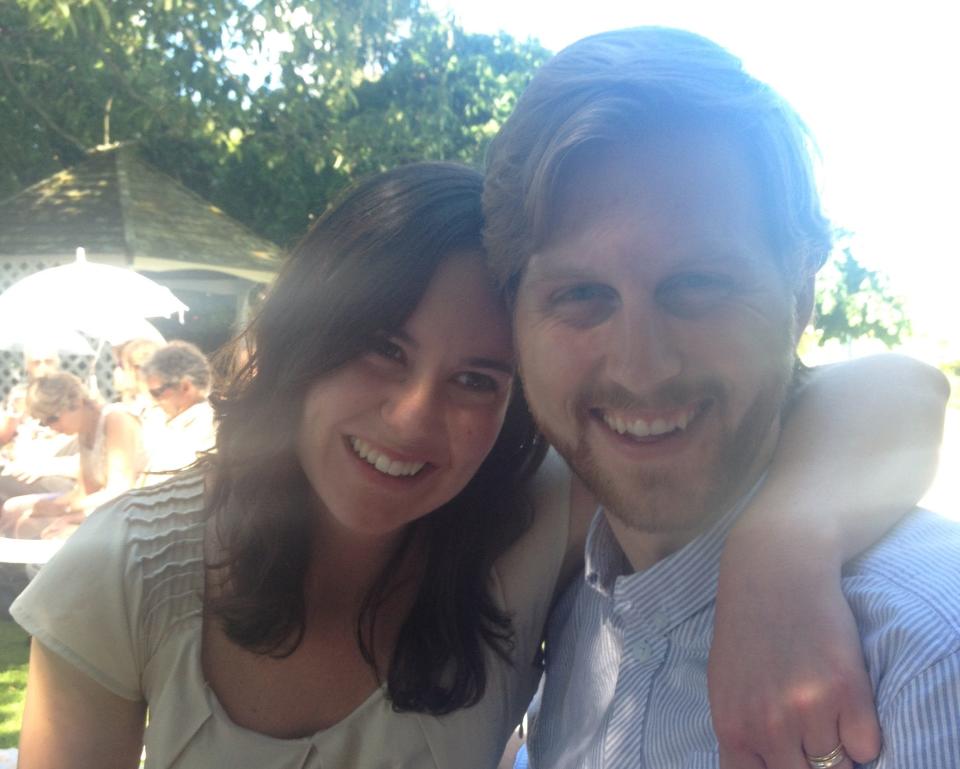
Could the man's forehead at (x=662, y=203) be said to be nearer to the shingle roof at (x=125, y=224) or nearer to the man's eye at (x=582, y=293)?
the man's eye at (x=582, y=293)

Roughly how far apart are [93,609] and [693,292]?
4.02 feet

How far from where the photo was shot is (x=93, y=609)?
1.73m

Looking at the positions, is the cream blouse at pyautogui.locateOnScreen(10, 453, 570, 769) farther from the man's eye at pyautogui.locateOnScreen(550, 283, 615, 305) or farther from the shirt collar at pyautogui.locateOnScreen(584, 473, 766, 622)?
the man's eye at pyautogui.locateOnScreen(550, 283, 615, 305)

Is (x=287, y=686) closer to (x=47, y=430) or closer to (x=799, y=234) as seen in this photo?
(x=799, y=234)

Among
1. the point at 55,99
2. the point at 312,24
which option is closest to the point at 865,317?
the point at 312,24

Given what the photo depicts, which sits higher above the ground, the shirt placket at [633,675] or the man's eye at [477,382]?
the man's eye at [477,382]

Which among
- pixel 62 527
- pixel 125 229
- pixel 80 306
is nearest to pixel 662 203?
pixel 62 527

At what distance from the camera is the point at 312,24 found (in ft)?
22.9

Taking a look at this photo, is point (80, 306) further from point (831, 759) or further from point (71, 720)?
point (831, 759)

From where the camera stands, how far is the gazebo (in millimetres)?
10594

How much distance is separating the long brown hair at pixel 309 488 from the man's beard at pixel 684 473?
0.49 m

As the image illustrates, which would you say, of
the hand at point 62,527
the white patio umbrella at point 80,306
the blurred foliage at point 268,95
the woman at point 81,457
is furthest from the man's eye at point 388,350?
the white patio umbrella at point 80,306

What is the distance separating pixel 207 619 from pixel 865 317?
11294 millimetres

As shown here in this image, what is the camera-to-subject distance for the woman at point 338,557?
176 centimetres
